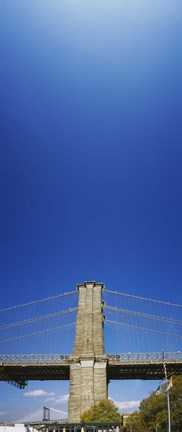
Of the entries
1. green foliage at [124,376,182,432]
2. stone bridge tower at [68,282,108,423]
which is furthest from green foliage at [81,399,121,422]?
stone bridge tower at [68,282,108,423]

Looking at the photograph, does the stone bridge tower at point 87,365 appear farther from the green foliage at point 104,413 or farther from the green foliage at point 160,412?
the green foliage at point 160,412

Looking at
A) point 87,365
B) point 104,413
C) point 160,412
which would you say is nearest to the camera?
point 160,412

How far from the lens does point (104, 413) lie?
167 feet

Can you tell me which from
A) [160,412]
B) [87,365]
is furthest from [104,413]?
[87,365]

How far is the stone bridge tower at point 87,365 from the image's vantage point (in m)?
60.1

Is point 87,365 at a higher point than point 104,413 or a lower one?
higher

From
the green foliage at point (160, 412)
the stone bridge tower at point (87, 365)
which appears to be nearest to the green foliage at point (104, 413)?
the green foliage at point (160, 412)

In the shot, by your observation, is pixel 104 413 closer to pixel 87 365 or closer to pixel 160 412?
pixel 160 412

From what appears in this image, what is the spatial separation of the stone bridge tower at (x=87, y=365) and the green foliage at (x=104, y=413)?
6365 millimetres

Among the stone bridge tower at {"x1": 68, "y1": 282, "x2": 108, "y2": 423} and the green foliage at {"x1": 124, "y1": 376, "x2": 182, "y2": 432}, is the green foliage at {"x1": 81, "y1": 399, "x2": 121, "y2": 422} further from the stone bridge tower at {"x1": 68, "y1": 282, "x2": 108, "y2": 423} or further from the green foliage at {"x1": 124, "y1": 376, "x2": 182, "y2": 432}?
the stone bridge tower at {"x1": 68, "y1": 282, "x2": 108, "y2": 423}

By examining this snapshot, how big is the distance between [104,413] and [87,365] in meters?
11.3

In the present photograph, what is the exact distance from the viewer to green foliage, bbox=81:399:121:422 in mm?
50312

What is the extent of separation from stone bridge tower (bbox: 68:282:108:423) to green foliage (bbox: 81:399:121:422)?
251 inches

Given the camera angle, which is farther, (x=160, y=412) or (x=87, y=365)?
(x=87, y=365)
